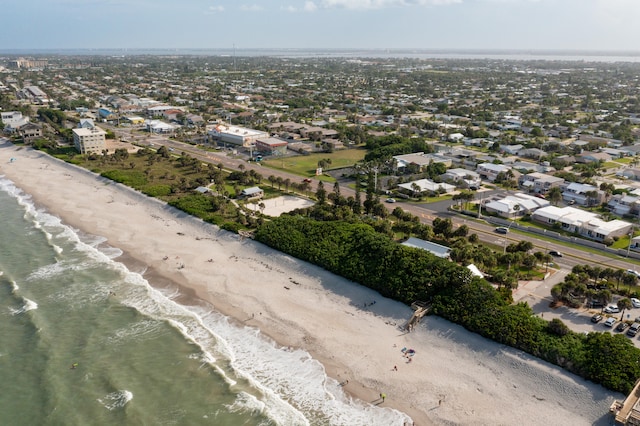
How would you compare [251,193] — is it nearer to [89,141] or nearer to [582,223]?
[582,223]

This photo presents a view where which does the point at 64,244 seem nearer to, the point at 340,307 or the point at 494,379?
the point at 340,307

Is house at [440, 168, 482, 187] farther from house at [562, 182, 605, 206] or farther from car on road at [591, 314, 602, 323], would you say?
car on road at [591, 314, 602, 323]

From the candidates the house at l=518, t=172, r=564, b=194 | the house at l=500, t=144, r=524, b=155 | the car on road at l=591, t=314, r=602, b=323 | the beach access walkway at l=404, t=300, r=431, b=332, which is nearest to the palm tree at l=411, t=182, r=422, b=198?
the house at l=518, t=172, r=564, b=194

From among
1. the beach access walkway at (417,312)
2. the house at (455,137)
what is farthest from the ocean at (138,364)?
the house at (455,137)

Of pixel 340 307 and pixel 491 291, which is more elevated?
pixel 491 291

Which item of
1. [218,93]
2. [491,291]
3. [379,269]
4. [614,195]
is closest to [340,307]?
[379,269]

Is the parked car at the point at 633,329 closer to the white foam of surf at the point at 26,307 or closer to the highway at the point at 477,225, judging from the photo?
the highway at the point at 477,225
